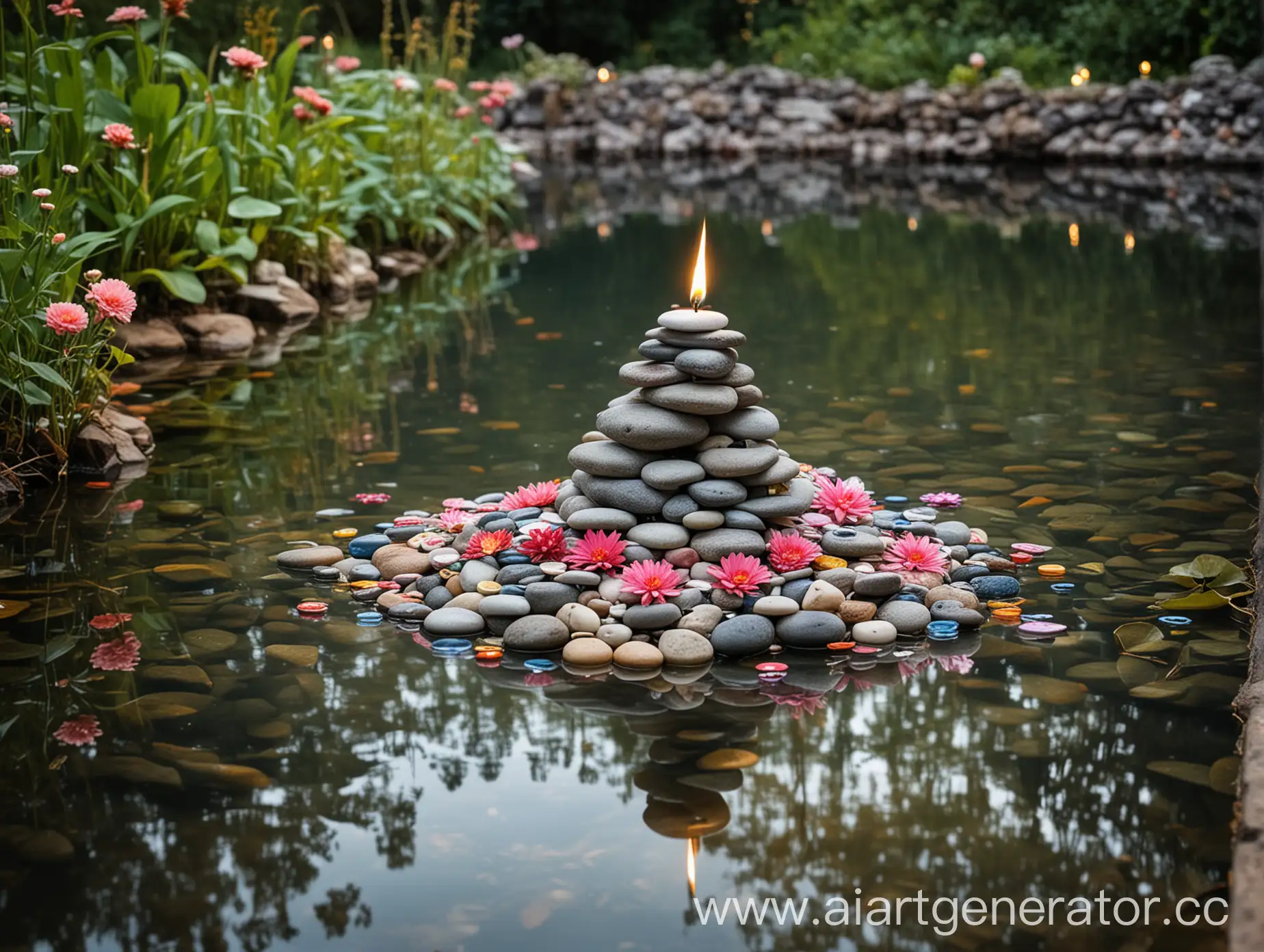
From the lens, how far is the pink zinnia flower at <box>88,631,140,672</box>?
2699mm

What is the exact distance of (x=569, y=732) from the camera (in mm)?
2459

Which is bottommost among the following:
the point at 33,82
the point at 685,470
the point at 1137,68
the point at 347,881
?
the point at 347,881

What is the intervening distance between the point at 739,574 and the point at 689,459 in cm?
36

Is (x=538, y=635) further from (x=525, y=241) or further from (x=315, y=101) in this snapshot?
(x=525, y=241)

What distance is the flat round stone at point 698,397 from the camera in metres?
3.00

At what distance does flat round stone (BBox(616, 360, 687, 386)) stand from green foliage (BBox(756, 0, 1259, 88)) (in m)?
13.4

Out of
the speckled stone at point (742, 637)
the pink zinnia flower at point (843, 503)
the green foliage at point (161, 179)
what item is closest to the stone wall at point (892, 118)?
the green foliage at point (161, 179)

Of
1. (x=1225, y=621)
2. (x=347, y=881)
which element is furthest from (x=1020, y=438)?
(x=347, y=881)

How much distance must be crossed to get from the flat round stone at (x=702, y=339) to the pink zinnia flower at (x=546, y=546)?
0.51 m

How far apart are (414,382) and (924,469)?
2181 millimetres

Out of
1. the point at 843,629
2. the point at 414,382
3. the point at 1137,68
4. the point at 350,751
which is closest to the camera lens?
the point at 350,751

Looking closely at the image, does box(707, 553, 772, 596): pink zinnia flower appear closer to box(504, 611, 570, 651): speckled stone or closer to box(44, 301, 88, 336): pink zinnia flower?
box(504, 611, 570, 651): speckled stone

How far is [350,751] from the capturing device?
93.8 inches

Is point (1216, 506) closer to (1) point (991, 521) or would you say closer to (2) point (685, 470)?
(1) point (991, 521)
